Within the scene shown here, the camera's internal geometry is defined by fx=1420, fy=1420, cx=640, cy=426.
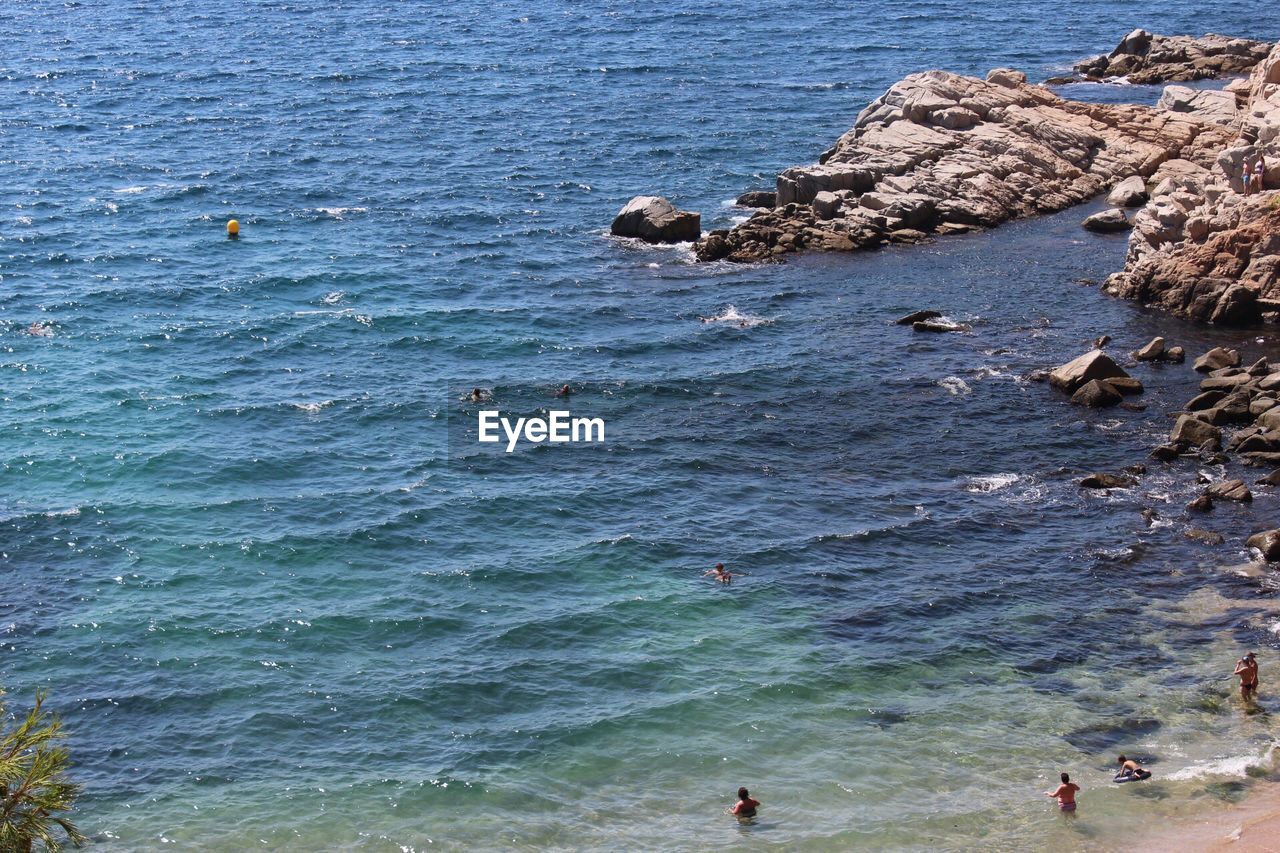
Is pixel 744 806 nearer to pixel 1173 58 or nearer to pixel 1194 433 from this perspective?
pixel 1194 433

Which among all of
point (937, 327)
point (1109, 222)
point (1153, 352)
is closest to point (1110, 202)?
point (1109, 222)

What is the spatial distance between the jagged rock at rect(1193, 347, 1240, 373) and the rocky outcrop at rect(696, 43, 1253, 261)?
23.7 meters

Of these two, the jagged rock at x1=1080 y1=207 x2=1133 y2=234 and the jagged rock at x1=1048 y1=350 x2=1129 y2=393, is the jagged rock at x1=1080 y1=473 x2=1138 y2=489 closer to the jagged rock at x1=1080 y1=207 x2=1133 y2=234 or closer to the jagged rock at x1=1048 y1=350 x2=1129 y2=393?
the jagged rock at x1=1048 y1=350 x2=1129 y2=393

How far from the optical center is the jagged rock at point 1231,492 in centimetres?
5622

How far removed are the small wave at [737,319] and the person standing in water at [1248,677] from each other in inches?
1444

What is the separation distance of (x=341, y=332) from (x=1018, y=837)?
49576 mm

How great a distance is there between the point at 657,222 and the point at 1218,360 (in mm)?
36382

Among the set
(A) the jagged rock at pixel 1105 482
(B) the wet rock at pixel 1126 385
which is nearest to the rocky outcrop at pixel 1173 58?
(B) the wet rock at pixel 1126 385

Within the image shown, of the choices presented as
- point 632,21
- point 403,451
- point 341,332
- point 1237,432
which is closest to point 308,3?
point 632,21

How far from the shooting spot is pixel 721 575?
53.5m

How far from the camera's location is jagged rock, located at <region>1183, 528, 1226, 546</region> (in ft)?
177

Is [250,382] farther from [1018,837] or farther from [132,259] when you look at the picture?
[1018,837]

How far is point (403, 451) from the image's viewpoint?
64250mm

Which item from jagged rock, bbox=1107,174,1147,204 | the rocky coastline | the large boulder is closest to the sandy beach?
the rocky coastline
